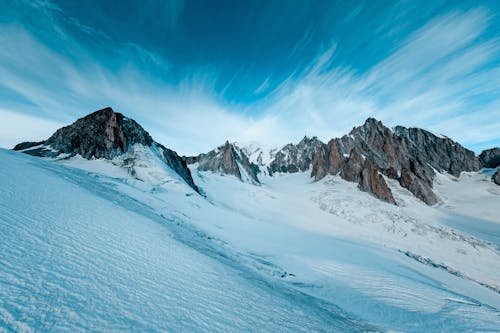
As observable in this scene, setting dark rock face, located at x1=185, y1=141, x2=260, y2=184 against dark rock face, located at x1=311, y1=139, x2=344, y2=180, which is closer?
dark rock face, located at x1=311, y1=139, x2=344, y2=180

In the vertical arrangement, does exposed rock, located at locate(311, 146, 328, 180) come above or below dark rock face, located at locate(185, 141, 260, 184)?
above

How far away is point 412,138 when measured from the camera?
12212cm

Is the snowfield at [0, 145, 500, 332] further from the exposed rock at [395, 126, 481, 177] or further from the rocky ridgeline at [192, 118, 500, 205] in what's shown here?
the exposed rock at [395, 126, 481, 177]

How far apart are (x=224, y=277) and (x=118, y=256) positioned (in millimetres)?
3675

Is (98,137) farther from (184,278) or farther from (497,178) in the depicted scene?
(497,178)

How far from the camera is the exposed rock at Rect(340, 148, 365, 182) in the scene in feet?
238

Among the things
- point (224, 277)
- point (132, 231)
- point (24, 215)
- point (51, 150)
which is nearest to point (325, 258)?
point (224, 277)

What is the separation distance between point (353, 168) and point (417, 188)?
68.8 feet

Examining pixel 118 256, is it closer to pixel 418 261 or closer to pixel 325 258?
pixel 325 258

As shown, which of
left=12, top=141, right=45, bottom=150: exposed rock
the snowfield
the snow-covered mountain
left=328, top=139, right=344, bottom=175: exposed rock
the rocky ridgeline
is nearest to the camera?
the snowfield

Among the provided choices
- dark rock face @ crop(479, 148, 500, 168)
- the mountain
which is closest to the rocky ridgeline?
dark rock face @ crop(479, 148, 500, 168)

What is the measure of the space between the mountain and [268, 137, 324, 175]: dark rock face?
103 meters

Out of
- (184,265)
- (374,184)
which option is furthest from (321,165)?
(184,265)

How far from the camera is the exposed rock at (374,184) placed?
60.9 meters
